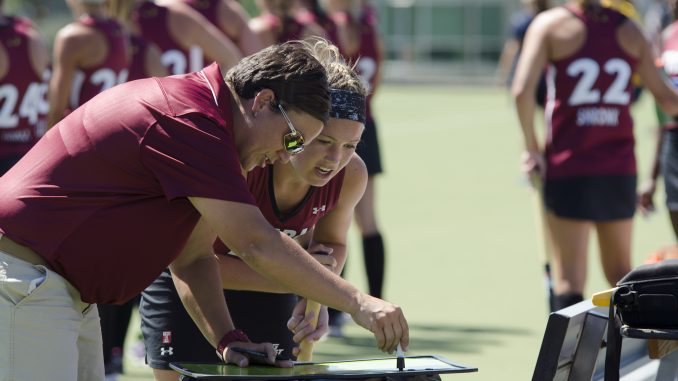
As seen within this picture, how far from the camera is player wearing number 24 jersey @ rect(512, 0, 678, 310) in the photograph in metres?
6.43

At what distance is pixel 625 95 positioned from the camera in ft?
21.5

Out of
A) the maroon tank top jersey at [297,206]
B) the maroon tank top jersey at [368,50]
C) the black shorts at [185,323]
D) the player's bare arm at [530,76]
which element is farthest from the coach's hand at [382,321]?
the maroon tank top jersey at [368,50]

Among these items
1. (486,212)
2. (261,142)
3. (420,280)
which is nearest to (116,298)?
(261,142)

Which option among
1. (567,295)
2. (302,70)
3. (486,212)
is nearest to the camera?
(302,70)

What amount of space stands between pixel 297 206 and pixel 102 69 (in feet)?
9.64

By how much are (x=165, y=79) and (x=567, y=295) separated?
3.44m

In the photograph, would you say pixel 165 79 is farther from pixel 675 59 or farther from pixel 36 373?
pixel 675 59

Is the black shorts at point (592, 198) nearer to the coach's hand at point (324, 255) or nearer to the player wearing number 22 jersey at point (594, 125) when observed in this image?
the player wearing number 22 jersey at point (594, 125)

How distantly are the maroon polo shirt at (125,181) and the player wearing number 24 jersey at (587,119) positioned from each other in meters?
3.36

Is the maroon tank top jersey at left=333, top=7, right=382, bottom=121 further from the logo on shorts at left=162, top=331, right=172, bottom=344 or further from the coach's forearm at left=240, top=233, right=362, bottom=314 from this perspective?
the coach's forearm at left=240, top=233, right=362, bottom=314

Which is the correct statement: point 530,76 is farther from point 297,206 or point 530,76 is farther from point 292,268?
point 292,268

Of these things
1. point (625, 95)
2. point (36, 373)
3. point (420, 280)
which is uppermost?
point (36, 373)

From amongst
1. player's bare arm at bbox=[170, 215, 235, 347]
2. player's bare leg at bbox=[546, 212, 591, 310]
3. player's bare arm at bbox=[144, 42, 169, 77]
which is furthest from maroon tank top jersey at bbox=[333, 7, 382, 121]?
player's bare arm at bbox=[170, 215, 235, 347]

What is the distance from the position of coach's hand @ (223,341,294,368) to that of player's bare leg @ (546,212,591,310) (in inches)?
122
